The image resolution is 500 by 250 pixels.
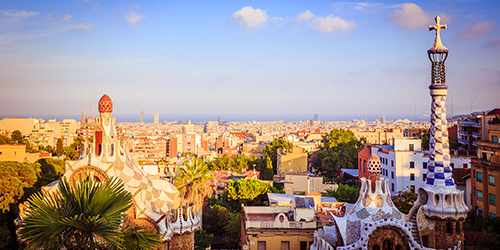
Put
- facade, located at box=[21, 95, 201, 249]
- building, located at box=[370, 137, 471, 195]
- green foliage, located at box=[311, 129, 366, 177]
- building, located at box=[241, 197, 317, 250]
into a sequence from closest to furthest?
1. facade, located at box=[21, 95, 201, 249]
2. building, located at box=[241, 197, 317, 250]
3. building, located at box=[370, 137, 471, 195]
4. green foliage, located at box=[311, 129, 366, 177]

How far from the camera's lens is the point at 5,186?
78.0 feet

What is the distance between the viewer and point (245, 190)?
32562mm

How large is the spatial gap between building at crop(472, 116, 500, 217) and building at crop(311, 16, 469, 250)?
11512 mm

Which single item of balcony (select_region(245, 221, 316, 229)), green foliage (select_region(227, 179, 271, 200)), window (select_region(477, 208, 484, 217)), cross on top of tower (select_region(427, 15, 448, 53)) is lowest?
window (select_region(477, 208, 484, 217))

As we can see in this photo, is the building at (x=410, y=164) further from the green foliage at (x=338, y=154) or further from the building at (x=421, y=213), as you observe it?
the building at (x=421, y=213)

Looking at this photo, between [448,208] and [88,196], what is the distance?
12.3m

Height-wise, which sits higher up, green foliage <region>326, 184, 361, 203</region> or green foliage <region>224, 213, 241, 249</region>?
green foliage <region>326, 184, 361, 203</region>

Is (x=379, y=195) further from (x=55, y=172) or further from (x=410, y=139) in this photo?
(x=410, y=139)

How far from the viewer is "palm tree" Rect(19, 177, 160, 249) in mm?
8672

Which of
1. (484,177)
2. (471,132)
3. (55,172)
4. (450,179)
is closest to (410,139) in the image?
(471,132)

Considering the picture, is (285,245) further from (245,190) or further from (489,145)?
(489,145)

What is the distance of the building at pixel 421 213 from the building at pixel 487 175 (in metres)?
11.5

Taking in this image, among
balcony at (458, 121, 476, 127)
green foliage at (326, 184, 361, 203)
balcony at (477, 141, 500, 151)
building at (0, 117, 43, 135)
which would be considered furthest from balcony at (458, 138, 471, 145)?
building at (0, 117, 43, 135)

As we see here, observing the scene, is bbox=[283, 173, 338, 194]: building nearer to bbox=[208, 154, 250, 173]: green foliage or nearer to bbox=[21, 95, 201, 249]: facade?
bbox=[21, 95, 201, 249]: facade
